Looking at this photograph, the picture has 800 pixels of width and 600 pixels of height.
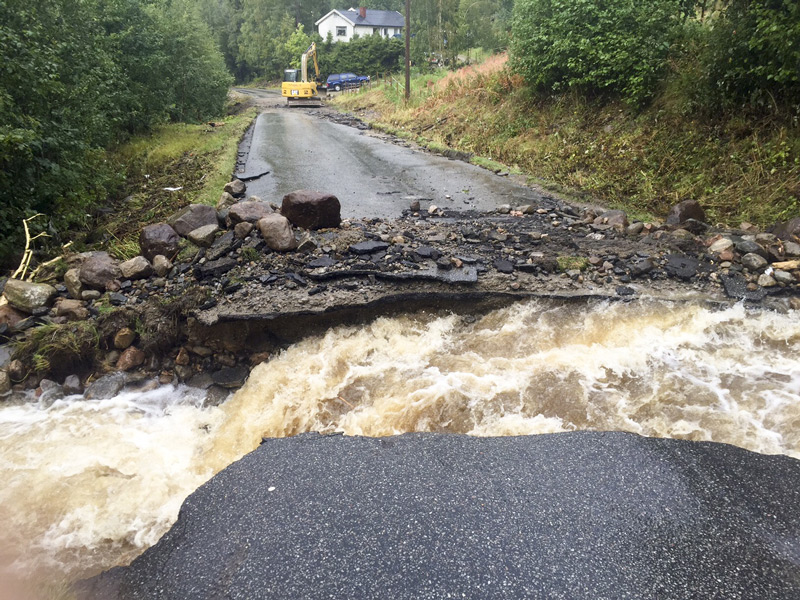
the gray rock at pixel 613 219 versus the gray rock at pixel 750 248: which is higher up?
the gray rock at pixel 613 219

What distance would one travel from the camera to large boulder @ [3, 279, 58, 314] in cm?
518

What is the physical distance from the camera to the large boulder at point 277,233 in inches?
237

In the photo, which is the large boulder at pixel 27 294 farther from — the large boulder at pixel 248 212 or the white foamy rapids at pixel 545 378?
the white foamy rapids at pixel 545 378

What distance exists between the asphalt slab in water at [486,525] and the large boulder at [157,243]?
3.45 m

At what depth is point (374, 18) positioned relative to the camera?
49219mm

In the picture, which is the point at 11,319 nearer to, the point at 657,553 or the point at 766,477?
the point at 657,553

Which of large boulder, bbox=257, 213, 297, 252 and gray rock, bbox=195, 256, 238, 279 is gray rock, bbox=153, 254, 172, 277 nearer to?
gray rock, bbox=195, 256, 238, 279

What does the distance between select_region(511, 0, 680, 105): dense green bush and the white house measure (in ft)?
134

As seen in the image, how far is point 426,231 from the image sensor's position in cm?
696

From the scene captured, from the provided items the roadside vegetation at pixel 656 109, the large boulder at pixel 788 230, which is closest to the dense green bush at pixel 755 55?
the roadside vegetation at pixel 656 109

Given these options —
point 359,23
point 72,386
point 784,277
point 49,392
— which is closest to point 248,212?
point 72,386

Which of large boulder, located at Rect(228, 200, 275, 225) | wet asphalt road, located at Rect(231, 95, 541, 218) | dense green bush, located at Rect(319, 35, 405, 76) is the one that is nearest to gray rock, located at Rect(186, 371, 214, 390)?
large boulder, located at Rect(228, 200, 275, 225)

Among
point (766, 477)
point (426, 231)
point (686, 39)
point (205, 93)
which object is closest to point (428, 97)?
point (205, 93)

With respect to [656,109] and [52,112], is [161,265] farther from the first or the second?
[656,109]
